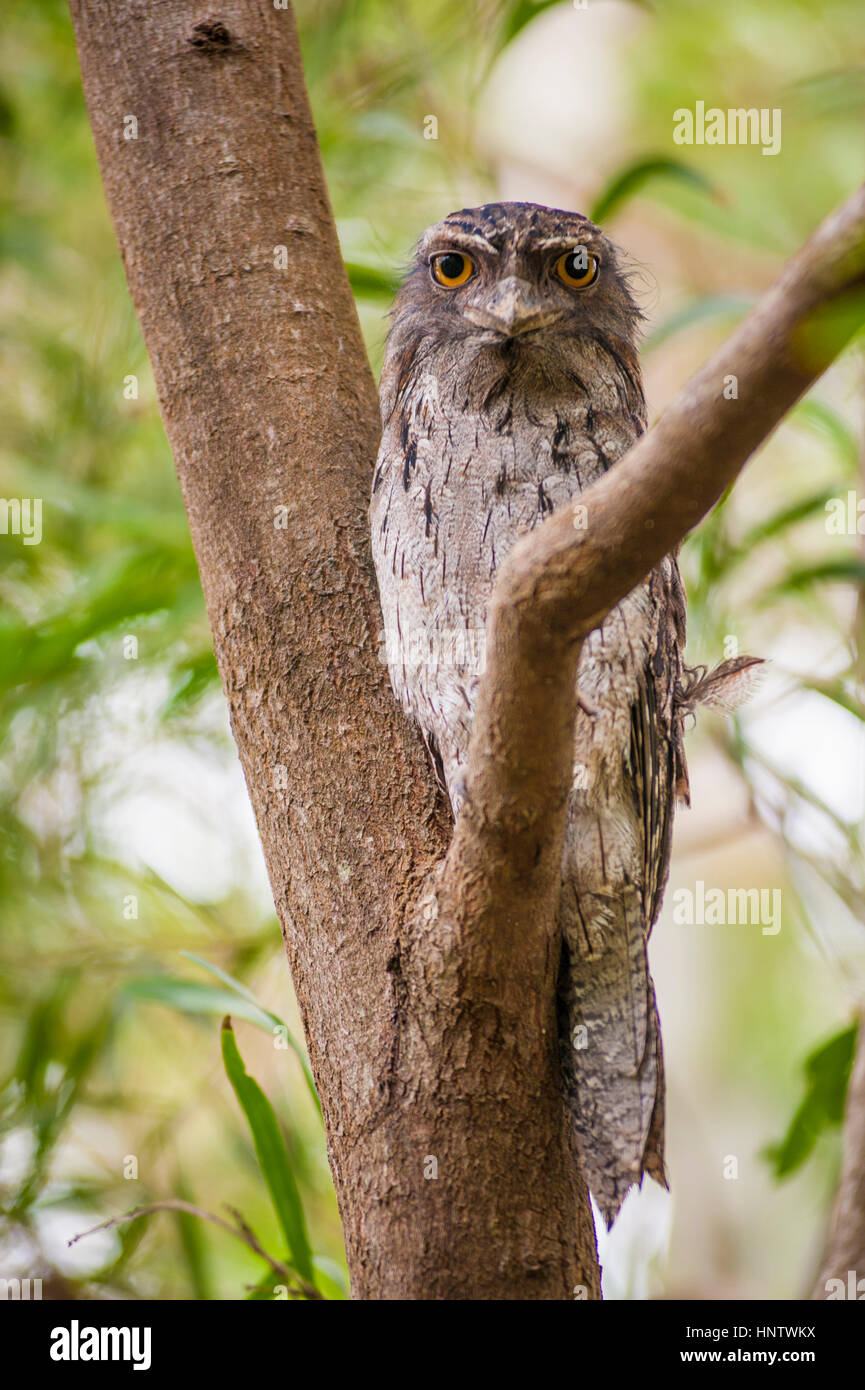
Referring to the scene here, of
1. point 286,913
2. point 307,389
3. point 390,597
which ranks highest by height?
point 307,389

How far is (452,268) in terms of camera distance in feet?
6.22

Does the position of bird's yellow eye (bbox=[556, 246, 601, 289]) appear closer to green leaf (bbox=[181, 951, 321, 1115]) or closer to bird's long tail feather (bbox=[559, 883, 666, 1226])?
bird's long tail feather (bbox=[559, 883, 666, 1226])

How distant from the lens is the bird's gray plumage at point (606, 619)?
63.6 inches

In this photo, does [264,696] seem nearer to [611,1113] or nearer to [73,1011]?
[611,1113]

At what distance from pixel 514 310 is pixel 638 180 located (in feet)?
3.09

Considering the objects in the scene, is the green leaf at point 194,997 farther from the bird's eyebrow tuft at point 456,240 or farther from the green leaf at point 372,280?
the green leaf at point 372,280

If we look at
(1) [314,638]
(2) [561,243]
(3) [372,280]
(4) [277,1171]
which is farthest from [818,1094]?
(3) [372,280]

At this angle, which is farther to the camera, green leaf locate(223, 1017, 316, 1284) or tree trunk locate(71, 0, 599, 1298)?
green leaf locate(223, 1017, 316, 1284)

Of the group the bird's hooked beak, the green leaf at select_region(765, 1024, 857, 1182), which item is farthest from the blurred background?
the bird's hooked beak

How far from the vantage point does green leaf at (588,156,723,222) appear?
2398mm

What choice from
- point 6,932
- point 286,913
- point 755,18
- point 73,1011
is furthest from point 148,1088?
point 755,18

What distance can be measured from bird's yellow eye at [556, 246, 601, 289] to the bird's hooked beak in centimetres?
12

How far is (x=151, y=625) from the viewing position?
281 centimetres
